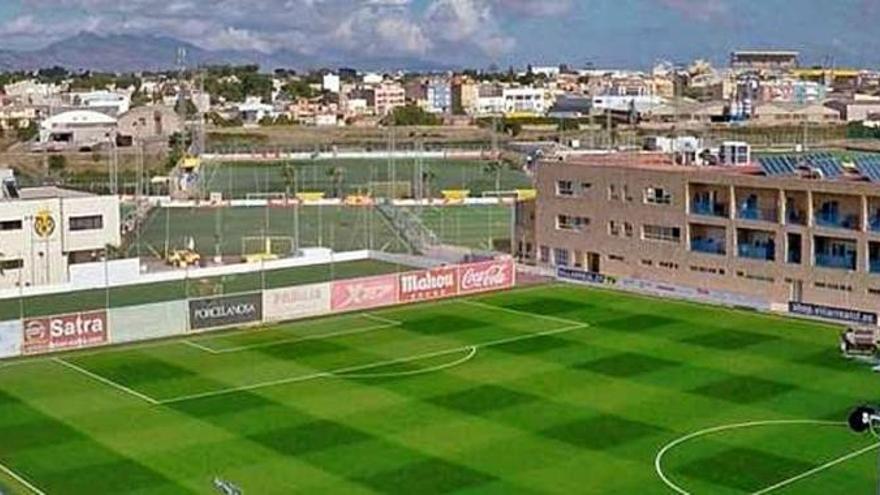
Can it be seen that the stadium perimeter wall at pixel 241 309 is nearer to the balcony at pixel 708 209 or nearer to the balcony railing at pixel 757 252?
the balcony at pixel 708 209

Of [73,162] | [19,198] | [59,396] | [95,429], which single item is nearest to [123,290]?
[19,198]

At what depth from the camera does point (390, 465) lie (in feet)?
97.4

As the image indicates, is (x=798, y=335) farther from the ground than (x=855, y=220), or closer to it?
closer to it

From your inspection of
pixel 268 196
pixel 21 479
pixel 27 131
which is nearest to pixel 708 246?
pixel 21 479

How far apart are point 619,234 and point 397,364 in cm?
2165

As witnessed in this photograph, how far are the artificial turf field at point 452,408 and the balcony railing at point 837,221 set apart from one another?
17.0 ft

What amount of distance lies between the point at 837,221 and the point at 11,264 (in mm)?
34253

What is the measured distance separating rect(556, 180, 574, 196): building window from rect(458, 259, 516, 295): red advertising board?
700 centimetres

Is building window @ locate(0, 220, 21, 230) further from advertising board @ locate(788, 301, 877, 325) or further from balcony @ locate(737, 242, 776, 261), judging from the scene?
advertising board @ locate(788, 301, 877, 325)

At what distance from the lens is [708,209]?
5628 centimetres

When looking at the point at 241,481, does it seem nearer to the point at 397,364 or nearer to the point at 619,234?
the point at 397,364

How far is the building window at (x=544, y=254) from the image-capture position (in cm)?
6369

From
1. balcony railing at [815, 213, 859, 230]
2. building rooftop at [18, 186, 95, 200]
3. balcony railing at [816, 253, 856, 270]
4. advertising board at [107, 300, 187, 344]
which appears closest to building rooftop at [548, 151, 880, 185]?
balcony railing at [815, 213, 859, 230]

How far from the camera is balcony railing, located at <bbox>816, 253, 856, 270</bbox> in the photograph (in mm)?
50750
